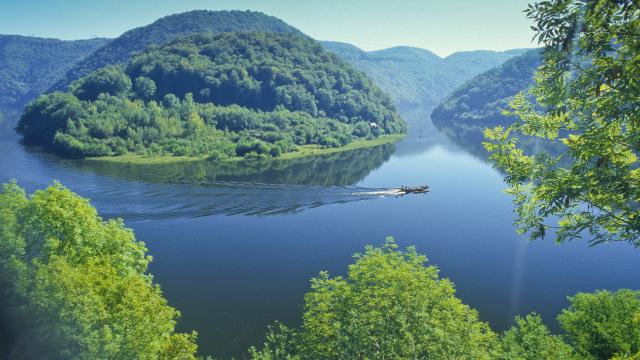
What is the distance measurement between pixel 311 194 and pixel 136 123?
97610 mm

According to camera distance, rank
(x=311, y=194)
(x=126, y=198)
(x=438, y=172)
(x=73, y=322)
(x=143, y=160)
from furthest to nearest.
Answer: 1. (x=143, y=160)
2. (x=438, y=172)
3. (x=311, y=194)
4. (x=126, y=198)
5. (x=73, y=322)

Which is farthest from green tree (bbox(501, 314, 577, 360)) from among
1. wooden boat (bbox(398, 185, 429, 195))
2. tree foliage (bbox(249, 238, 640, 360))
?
wooden boat (bbox(398, 185, 429, 195))

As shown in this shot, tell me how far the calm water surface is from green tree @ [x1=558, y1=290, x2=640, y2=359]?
11103 mm

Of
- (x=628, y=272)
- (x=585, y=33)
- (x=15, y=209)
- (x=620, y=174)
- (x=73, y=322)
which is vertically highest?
(x=585, y=33)

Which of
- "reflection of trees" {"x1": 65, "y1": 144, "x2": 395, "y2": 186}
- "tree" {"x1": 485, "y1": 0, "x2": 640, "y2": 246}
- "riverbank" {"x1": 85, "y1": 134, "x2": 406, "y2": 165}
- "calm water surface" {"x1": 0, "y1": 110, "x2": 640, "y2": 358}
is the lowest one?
"calm water surface" {"x1": 0, "y1": 110, "x2": 640, "y2": 358}

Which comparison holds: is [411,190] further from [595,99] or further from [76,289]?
[595,99]

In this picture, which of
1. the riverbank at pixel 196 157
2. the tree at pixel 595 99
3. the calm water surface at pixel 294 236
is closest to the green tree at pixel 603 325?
the calm water surface at pixel 294 236

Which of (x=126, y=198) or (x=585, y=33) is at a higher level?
(x=585, y=33)

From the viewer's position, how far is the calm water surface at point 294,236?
46.6 meters

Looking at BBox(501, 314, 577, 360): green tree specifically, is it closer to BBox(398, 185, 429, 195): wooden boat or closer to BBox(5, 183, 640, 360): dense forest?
BBox(5, 183, 640, 360): dense forest

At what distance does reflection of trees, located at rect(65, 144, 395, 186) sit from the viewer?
100 m

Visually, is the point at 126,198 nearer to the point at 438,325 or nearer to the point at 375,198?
the point at 375,198

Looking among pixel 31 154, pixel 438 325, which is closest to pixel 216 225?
pixel 438 325

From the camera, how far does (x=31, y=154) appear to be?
132 meters
